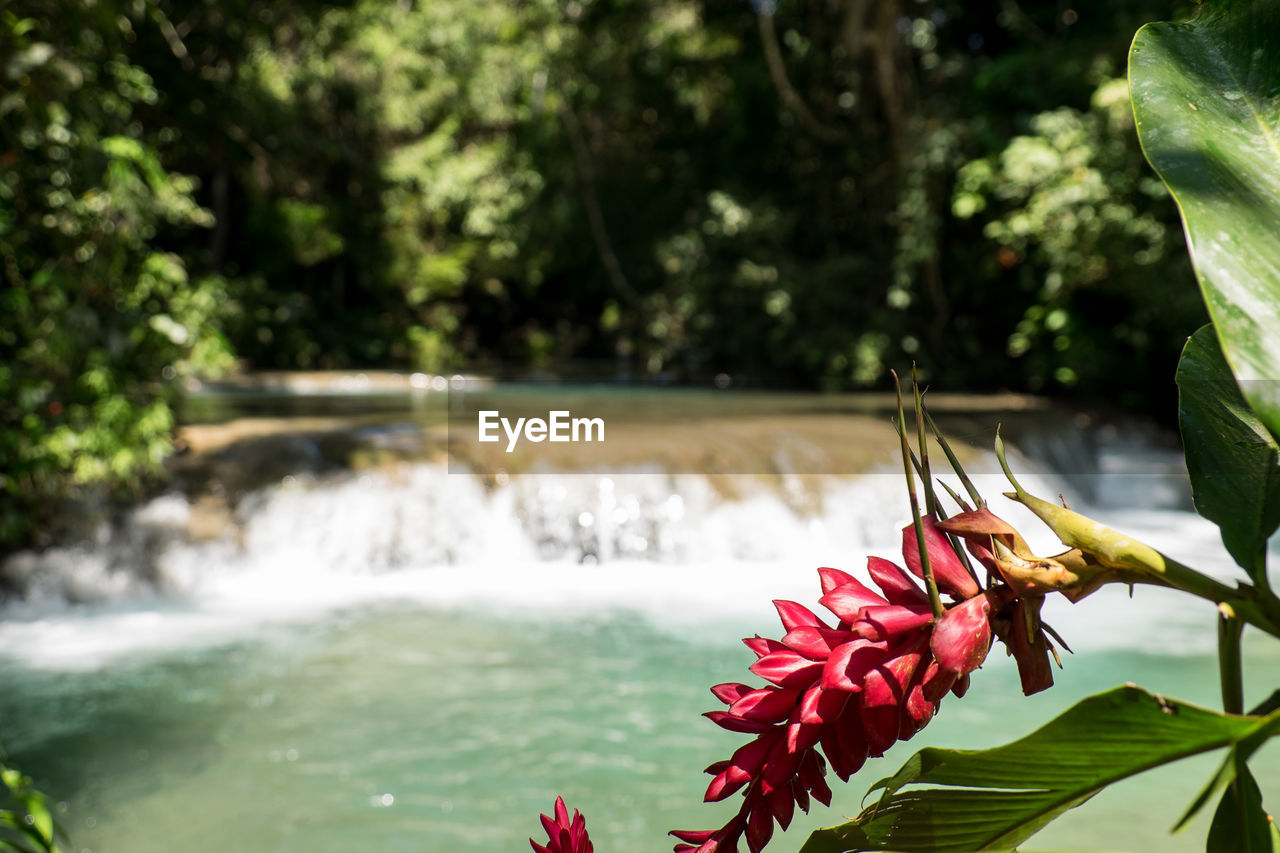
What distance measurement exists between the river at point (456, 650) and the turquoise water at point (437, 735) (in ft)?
0.05

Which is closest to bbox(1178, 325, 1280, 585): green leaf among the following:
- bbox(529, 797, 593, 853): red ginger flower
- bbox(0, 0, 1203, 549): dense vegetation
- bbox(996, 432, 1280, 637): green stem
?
bbox(996, 432, 1280, 637): green stem

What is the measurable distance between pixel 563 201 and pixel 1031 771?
58.7 feet

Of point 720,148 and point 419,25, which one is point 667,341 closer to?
point 720,148

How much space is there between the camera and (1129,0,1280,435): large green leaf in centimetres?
32

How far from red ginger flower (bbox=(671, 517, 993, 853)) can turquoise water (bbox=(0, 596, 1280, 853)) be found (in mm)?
2882


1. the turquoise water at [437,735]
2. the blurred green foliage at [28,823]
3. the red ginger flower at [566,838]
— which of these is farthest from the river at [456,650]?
the red ginger flower at [566,838]

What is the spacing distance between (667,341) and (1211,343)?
15.9m

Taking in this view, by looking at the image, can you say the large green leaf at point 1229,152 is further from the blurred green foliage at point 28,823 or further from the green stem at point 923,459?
the blurred green foliage at point 28,823

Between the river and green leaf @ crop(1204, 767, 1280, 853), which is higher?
green leaf @ crop(1204, 767, 1280, 853)

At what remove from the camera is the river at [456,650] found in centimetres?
344

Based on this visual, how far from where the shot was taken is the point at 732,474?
7422 millimetres

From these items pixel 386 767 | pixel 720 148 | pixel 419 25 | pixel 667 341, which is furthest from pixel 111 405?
pixel 419 25

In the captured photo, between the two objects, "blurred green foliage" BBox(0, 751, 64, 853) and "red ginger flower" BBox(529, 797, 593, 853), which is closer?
"red ginger flower" BBox(529, 797, 593, 853)

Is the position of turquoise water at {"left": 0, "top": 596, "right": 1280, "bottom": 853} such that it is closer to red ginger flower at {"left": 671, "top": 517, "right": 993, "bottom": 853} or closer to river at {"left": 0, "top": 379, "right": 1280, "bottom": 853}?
river at {"left": 0, "top": 379, "right": 1280, "bottom": 853}
